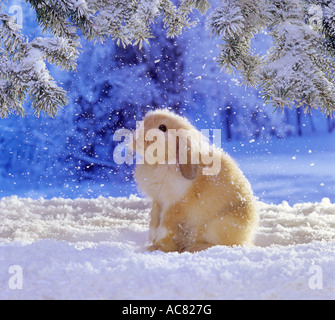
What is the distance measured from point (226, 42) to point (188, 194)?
1115mm

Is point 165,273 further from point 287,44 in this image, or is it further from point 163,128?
point 287,44

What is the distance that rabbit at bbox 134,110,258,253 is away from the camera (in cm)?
304

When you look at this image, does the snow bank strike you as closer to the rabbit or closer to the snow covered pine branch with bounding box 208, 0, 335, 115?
the rabbit

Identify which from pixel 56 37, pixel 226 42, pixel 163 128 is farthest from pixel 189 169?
pixel 56 37

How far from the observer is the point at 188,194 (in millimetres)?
3031

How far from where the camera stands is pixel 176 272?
84.0 inches

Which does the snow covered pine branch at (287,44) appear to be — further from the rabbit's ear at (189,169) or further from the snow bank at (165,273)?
the snow bank at (165,273)

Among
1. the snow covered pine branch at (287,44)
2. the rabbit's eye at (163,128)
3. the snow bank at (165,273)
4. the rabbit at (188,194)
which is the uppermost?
the snow covered pine branch at (287,44)

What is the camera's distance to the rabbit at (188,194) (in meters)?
3.04

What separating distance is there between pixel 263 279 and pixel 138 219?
9.03 ft

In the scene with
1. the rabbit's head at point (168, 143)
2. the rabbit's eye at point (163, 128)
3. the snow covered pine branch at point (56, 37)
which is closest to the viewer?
the snow covered pine branch at point (56, 37)

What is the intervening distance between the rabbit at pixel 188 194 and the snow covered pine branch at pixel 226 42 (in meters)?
0.62

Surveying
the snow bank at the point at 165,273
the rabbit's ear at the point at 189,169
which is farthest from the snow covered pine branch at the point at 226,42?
the snow bank at the point at 165,273

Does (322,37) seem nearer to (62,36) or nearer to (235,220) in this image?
(235,220)
